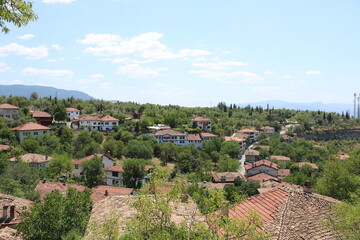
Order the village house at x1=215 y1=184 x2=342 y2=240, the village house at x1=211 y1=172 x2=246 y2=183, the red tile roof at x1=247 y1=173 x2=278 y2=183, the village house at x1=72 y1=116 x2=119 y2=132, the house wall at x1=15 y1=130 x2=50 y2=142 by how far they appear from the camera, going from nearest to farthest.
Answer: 1. the village house at x1=215 y1=184 x2=342 y2=240
2. the village house at x1=211 y1=172 x2=246 y2=183
3. the red tile roof at x1=247 y1=173 x2=278 y2=183
4. the house wall at x1=15 y1=130 x2=50 y2=142
5. the village house at x1=72 y1=116 x2=119 y2=132

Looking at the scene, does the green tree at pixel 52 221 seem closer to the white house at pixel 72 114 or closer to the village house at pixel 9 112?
the village house at pixel 9 112

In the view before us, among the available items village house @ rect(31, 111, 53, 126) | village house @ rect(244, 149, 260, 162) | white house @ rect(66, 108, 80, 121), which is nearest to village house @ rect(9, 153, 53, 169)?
village house @ rect(31, 111, 53, 126)

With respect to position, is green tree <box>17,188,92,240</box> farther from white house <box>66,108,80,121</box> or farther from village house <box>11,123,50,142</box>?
white house <box>66,108,80,121</box>

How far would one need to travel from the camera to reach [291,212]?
9.24 m

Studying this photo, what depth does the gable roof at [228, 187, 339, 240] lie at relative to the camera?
822 cm

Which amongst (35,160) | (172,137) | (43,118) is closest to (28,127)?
(43,118)

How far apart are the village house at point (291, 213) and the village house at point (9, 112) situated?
63.0m

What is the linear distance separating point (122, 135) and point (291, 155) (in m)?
38.8

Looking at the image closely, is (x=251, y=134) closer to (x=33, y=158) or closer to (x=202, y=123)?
(x=202, y=123)

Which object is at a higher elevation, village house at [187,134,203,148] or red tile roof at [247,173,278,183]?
village house at [187,134,203,148]

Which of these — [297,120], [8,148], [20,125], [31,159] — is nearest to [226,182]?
[31,159]

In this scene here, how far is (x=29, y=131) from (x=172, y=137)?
96.2 feet

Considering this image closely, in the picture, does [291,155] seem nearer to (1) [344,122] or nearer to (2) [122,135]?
(2) [122,135]

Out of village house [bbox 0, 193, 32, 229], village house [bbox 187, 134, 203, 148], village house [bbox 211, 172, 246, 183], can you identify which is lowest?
village house [bbox 211, 172, 246, 183]
